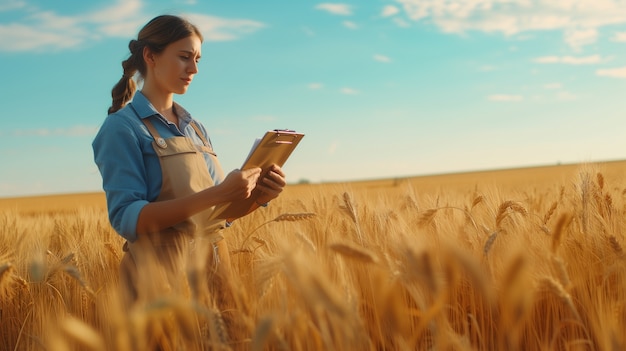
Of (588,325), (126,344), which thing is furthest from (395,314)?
(588,325)

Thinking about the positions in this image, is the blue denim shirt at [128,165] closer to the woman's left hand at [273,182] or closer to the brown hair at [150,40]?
the brown hair at [150,40]

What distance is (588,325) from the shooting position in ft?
5.62

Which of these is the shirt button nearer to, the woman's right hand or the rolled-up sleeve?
the rolled-up sleeve

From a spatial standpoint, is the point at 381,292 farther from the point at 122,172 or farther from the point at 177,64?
the point at 177,64

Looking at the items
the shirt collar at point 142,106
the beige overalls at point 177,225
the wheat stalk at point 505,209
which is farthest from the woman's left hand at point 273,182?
the wheat stalk at point 505,209

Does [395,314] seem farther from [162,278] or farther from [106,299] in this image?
[106,299]

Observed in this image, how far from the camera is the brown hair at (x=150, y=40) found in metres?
2.24

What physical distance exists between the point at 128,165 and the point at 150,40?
1.83 ft

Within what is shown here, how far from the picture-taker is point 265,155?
Answer: 2.13 metres

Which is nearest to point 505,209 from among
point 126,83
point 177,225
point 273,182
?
point 273,182

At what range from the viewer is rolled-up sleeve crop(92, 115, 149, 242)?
2.04 metres

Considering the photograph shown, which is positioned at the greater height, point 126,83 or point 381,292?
point 126,83

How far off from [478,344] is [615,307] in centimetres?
41

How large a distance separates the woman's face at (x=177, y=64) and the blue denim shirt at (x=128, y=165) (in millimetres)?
122
